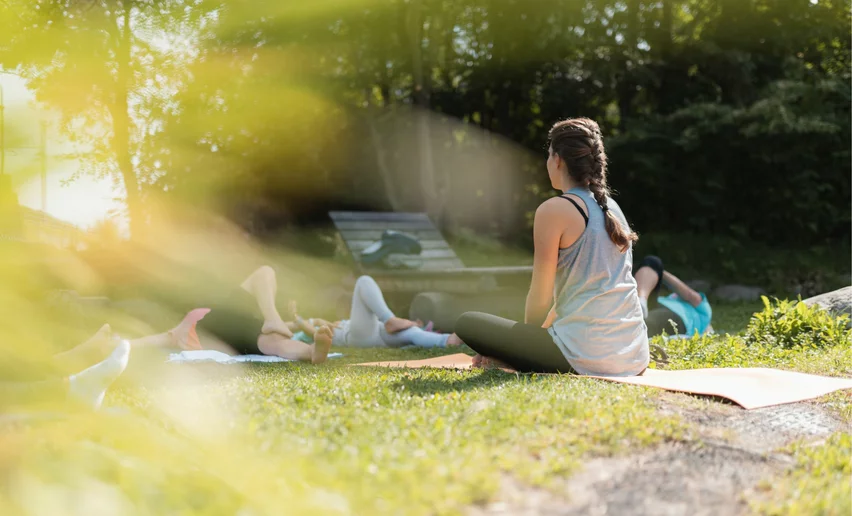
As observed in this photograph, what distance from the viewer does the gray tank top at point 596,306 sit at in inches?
147

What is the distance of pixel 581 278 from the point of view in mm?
3768

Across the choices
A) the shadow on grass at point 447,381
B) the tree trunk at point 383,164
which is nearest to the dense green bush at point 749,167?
the tree trunk at point 383,164

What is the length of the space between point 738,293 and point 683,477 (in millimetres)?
9332

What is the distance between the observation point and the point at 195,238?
28.7 ft

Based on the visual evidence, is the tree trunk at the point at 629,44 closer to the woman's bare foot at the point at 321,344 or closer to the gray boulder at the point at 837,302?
the gray boulder at the point at 837,302

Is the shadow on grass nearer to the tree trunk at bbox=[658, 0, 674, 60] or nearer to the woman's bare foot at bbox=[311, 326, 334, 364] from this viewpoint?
the woman's bare foot at bbox=[311, 326, 334, 364]

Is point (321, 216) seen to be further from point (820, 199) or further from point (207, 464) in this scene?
point (207, 464)

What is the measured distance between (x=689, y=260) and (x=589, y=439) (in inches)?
385

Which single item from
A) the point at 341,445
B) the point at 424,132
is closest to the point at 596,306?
the point at 341,445

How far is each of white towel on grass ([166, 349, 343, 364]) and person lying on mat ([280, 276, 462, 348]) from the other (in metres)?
0.72

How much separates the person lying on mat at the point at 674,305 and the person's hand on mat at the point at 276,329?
3.00m

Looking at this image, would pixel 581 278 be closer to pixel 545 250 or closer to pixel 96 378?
pixel 545 250

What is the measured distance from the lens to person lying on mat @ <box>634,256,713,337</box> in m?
6.48

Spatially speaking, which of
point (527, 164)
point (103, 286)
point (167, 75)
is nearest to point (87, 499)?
point (167, 75)
